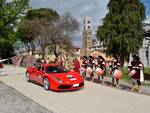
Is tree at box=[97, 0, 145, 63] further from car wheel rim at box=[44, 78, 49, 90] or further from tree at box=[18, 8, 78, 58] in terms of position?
car wheel rim at box=[44, 78, 49, 90]

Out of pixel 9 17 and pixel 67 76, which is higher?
pixel 9 17

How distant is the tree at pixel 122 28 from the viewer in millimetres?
37688

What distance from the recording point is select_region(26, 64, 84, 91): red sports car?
47.3ft

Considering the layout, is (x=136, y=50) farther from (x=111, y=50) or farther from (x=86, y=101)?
(x=86, y=101)

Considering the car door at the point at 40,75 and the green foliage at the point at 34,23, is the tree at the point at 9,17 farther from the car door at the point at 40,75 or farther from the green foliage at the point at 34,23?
the car door at the point at 40,75

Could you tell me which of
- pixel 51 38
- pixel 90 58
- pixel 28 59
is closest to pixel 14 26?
pixel 51 38

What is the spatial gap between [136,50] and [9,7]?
29.9 meters

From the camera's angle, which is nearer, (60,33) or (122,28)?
(122,28)

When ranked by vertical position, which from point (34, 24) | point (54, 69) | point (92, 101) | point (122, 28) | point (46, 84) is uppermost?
point (34, 24)

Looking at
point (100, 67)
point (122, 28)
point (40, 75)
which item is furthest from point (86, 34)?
point (40, 75)

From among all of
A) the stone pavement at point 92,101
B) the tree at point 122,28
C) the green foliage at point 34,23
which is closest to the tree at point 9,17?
the green foliage at point 34,23

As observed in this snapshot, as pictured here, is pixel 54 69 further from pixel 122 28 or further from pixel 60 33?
pixel 60 33

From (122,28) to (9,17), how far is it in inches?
1097

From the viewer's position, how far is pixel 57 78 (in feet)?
48.3
